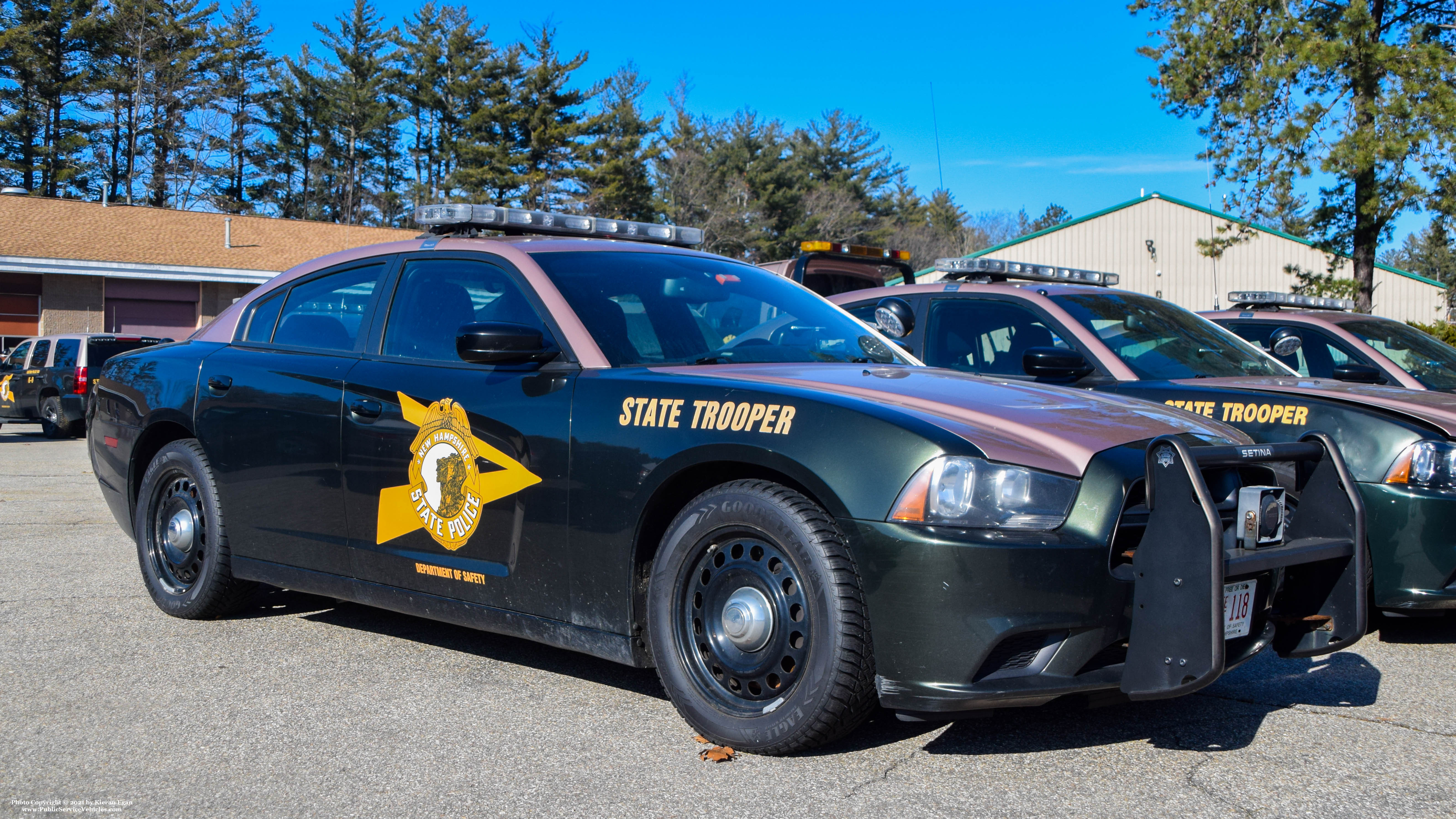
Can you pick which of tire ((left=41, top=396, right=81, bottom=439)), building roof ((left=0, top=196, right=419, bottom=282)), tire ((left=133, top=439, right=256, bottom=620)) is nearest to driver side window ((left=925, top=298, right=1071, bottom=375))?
tire ((left=133, top=439, right=256, bottom=620))

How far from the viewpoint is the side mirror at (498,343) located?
373 centimetres

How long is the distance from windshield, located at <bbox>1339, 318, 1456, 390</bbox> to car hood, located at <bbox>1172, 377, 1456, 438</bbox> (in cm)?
233

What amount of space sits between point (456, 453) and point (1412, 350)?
693cm

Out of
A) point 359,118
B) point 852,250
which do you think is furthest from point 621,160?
point 852,250

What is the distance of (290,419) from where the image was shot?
4.58 meters

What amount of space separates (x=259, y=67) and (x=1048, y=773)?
200 ft

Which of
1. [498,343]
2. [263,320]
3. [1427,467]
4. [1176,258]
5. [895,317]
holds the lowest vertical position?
[1427,467]

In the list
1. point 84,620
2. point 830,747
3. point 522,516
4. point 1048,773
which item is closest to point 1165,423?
point 1048,773

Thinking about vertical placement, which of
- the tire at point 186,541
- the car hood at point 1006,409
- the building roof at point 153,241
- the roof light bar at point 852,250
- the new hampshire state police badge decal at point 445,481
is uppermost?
the building roof at point 153,241

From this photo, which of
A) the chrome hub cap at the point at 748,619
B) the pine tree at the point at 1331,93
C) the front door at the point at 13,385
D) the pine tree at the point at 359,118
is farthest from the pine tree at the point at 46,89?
the chrome hub cap at the point at 748,619

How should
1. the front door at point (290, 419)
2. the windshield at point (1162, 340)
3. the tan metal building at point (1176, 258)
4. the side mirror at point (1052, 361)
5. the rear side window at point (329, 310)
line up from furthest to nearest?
the tan metal building at point (1176, 258), the windshield at point (1162, 340), the side mirror at point (1052, 361), the rear side window at point (329, 310), the front door at point (290, 419)

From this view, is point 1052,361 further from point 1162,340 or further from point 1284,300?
point 1284,300

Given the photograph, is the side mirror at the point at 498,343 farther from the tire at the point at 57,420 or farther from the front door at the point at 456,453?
the tire at the point at 57,420

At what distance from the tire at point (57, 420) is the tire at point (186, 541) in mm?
14365
